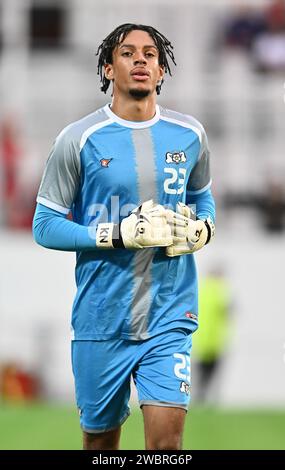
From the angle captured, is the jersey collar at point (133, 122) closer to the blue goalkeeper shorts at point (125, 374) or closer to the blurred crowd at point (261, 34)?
the blue goalkeeper shorts at point (125, 374)

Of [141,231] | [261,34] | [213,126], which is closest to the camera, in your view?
[141,231]

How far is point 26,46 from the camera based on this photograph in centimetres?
1945

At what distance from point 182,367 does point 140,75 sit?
1.55m

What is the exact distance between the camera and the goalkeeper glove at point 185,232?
6.41m

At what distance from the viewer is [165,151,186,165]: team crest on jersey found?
21.6 feet

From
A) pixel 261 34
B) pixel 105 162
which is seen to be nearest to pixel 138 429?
pixel 261 34

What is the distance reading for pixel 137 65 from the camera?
21.3 ft

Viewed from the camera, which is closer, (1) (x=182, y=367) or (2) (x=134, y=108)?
(1) (x=182, y=367)

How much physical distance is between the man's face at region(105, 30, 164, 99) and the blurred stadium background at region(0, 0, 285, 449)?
11038 mm

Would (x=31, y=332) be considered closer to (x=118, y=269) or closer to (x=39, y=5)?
(x=39, y=5)

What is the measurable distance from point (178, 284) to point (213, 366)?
40.8 feet

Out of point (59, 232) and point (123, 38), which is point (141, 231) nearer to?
point (59, 232)

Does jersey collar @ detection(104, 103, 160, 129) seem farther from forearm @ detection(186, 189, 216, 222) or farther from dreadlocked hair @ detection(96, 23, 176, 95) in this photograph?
forearm @ detection(186, 189, 216, 222)

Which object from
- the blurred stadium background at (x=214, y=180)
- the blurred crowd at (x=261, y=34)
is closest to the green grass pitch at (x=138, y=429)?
the blurred stadium background at (x=214, y=180)
